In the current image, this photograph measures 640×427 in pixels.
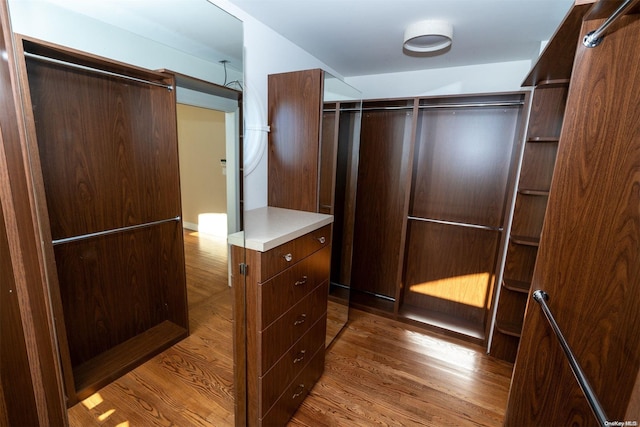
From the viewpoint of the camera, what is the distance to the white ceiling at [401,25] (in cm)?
147

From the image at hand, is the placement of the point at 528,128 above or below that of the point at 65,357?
above

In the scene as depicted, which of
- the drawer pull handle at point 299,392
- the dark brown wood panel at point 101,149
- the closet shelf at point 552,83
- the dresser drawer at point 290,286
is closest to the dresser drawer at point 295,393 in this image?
the drawer pull handle at point 299,392

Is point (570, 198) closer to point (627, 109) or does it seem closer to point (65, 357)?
point (627, 109)

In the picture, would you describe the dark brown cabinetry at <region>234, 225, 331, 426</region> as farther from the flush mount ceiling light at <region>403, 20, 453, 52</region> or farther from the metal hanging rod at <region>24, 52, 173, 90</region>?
the flush mount ceiling light at <region>403, 20, 453, 52</region>

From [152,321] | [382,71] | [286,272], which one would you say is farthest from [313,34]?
[152,321]

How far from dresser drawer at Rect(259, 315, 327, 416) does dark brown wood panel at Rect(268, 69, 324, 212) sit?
784 millimetres

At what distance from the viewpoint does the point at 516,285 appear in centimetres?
199

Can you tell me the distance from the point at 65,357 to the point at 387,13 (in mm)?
2088

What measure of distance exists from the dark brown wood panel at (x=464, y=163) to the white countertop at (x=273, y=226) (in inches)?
49.3

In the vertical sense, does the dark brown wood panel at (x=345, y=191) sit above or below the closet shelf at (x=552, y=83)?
below

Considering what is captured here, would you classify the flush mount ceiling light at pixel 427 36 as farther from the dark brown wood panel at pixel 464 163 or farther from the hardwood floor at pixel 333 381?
the hardwood floor at pixel 333 381

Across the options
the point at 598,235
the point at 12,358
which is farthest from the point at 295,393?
the point at 598,235

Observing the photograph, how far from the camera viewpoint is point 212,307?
1.27 m

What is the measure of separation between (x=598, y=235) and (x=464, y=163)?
1530mm
